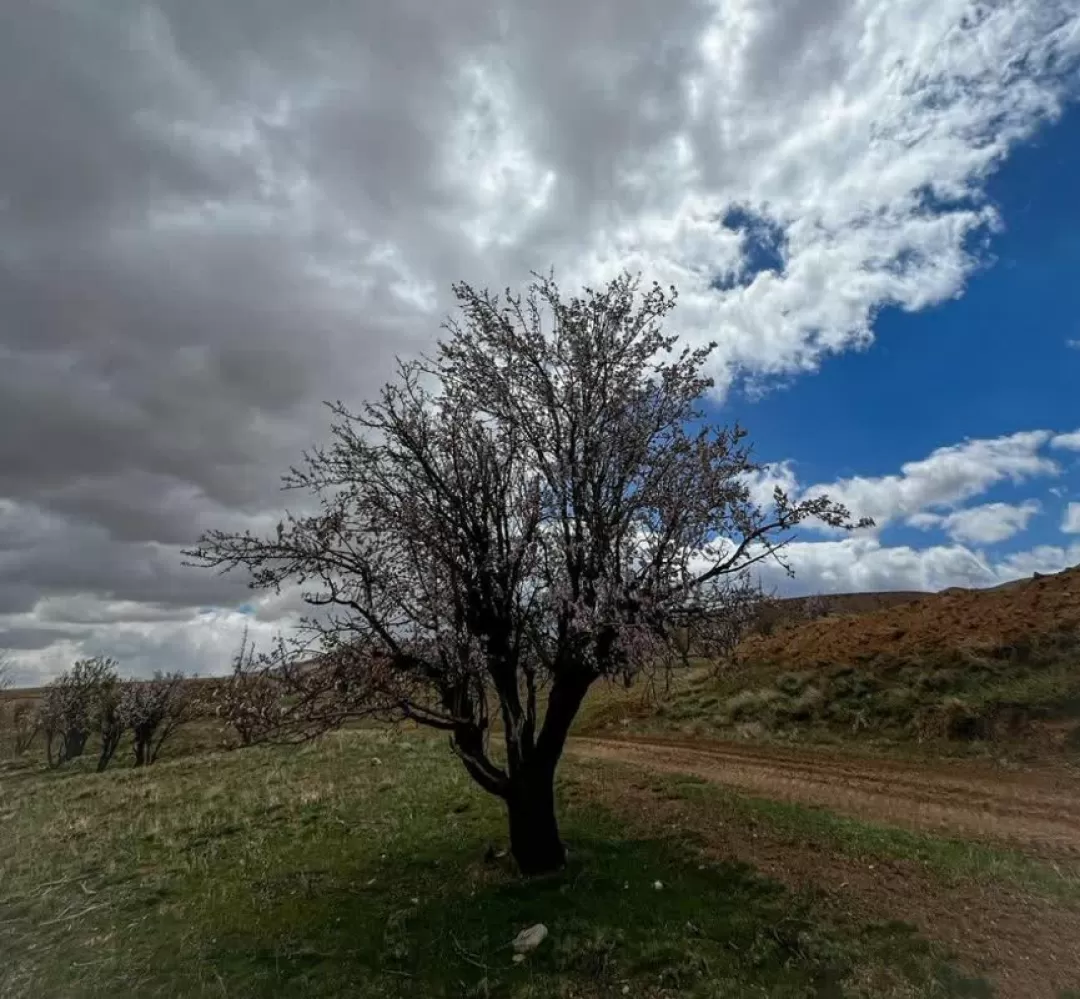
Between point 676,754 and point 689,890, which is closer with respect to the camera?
point 689,890

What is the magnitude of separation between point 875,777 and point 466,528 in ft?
45.7

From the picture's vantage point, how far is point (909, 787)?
16.6 meters

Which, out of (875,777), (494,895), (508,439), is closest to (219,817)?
(494,895)

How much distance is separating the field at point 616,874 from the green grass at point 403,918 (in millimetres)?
41

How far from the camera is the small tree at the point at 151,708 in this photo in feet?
114

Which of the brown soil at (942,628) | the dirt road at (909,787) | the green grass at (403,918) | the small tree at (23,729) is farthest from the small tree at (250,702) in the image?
the small tree at (23,729)

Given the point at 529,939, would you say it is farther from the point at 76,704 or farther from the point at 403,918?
the point at 76,704

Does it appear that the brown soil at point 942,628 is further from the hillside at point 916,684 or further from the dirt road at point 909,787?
the dirt road at point 909,787

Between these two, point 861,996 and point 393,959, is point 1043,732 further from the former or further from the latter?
point 393,959

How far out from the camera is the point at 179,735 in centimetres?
4541

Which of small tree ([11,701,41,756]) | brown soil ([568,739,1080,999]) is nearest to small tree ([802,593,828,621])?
brown soil ([568,739,1080,999])

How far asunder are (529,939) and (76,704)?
1537 inches

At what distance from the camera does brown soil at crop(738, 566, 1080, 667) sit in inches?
982

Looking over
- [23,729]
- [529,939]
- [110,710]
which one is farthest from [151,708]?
[529,939]
